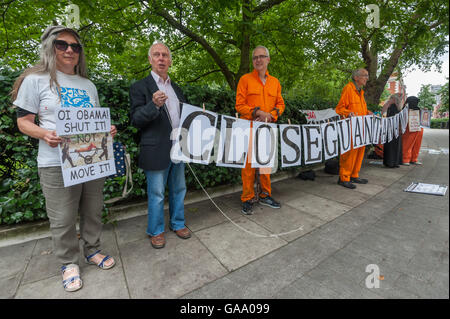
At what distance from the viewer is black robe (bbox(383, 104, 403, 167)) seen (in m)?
6.30

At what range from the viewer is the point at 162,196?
2.56 metres

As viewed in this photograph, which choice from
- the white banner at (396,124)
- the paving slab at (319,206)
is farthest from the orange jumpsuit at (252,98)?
the white banner at (396,124)

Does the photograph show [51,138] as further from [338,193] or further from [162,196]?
[338,193]

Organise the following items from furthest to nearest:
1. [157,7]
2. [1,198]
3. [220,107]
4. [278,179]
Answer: [278,179] → [220,107] → [157,7] → [1,198]

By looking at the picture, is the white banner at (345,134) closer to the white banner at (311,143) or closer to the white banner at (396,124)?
the white banner at (311,143)

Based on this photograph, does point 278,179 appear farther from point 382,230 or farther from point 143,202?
point 143,202

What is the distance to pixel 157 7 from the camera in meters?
3.72

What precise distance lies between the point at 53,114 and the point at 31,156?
1393 mm

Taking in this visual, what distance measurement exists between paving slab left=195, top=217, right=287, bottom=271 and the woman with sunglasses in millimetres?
1174

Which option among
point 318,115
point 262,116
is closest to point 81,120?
point 262,116

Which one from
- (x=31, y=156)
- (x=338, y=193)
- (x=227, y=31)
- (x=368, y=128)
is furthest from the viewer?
(x=227, y=31)
